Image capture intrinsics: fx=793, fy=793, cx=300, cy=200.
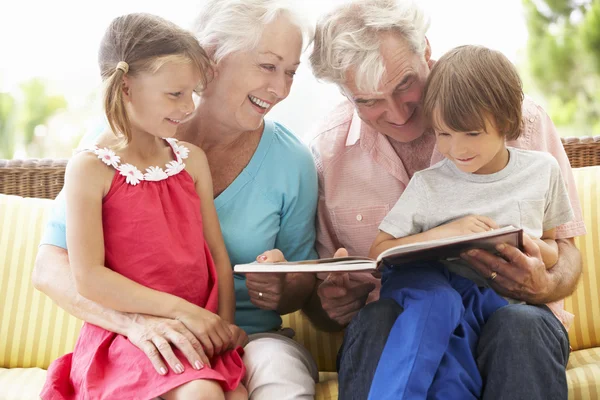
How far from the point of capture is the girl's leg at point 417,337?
5.30 ft

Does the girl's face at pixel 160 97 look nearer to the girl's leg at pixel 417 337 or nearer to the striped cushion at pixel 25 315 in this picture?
the girl's leg at pixel 417 337

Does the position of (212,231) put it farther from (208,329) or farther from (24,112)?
(24,112)

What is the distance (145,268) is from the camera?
5.96 ft

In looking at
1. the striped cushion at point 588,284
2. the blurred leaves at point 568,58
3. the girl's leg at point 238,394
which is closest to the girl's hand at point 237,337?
the girl's leg at point 238,394

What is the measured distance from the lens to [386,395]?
161 centimetres

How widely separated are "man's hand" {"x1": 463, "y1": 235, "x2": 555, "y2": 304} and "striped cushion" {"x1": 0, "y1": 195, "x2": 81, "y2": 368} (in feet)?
4.02

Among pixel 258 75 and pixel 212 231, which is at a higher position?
pixel 258 75

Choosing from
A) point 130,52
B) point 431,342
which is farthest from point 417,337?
point 130,52

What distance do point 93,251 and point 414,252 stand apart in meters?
0.70

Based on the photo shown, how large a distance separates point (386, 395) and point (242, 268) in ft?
1.29

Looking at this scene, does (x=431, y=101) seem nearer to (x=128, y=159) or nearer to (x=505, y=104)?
(x=505, y=104)

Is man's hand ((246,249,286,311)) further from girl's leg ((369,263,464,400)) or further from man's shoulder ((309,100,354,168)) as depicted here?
man's shoulder ((309,100,354,168))

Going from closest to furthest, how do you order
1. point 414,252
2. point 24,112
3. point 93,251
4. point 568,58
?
point 414,252 < point 93,251 < point 24,112 < point 568,58

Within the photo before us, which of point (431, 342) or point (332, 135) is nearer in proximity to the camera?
point (431, 342)
